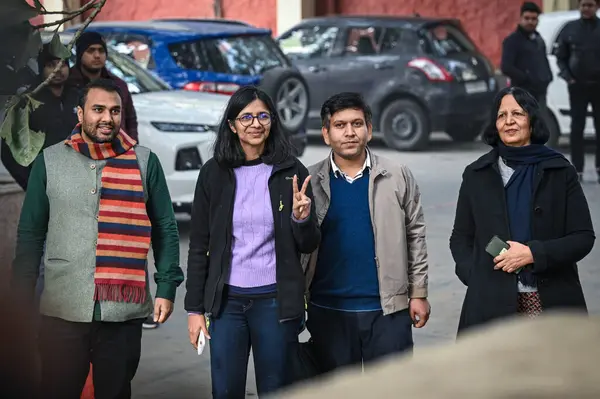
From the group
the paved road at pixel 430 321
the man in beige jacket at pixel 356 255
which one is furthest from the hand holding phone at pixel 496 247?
the paved road at pixel 430 321

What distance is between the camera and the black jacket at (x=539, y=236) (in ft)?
15.3

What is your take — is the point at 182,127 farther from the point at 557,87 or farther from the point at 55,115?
the point at 557,87

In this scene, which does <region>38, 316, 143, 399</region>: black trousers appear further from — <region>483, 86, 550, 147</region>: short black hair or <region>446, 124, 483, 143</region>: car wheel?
<region>446, 124, 483, 143</region>: car wheel

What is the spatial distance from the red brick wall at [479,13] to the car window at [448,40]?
6.04 metres

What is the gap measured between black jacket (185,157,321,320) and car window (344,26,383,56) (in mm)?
14052

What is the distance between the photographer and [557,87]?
1670 centimetres

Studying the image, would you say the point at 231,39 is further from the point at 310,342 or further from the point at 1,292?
the point at 1,292

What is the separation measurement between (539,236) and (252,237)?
1028mm

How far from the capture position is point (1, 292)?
1619 millimetres

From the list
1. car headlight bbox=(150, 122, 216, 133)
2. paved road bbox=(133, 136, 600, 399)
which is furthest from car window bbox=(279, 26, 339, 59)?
car headlight bbox=(150, 122, 216, 133)

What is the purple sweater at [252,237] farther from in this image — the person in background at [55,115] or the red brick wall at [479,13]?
the red brick wall at [479,13]

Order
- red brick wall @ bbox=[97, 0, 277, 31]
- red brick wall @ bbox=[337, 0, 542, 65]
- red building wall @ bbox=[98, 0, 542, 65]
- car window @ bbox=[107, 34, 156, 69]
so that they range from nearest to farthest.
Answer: car window @ bbox=[107, 34, 156, 69] < red brick wall @ bbox=[337, 0, 542, 65] < red building wall @ bbox=[98, 0, 542, 65] < red brick wall @ bbox=[97, 0, 277, 31]

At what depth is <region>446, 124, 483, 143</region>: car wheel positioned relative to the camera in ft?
61.2

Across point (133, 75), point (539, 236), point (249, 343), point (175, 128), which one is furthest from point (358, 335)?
point (133, 75)
